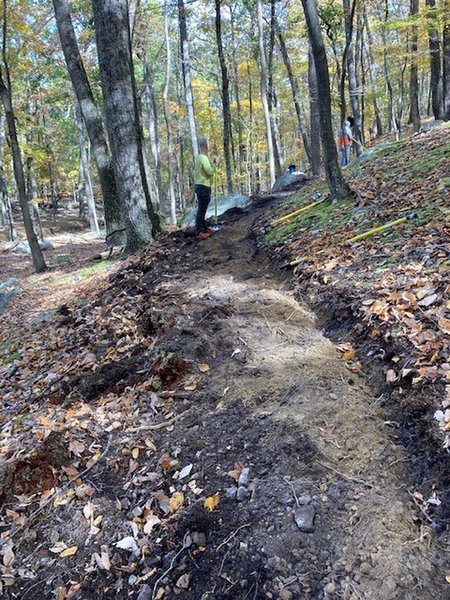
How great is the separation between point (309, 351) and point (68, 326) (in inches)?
155

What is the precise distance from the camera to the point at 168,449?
11.1 feet

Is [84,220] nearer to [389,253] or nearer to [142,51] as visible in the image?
[142,51]

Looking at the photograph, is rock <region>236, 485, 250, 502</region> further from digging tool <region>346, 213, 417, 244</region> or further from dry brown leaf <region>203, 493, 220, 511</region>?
digging tool <region>346, 213, 417, 244</region>

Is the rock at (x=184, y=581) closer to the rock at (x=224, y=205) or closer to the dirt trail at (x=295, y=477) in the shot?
the dirt trail at (x=295, y=477)

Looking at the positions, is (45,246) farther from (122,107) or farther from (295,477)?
(295,477)

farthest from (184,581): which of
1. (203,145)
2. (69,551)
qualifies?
(203,145)

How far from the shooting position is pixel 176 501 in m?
2.90

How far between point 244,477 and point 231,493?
14 centimetres

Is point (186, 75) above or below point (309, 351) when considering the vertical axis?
above

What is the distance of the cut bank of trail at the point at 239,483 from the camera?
2.29m

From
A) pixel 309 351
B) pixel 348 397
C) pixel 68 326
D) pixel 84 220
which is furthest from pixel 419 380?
pixel 84 220

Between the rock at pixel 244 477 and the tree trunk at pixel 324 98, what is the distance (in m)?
6.00

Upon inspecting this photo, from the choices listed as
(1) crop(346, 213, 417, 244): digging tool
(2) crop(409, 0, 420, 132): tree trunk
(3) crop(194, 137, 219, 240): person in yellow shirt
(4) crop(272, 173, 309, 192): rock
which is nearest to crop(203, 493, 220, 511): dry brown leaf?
(1) crop(346, 213, 417, 244): digging tool

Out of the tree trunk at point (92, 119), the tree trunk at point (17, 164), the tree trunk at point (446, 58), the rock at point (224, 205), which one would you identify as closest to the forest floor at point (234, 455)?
the tree trunk at point (92, 119)
